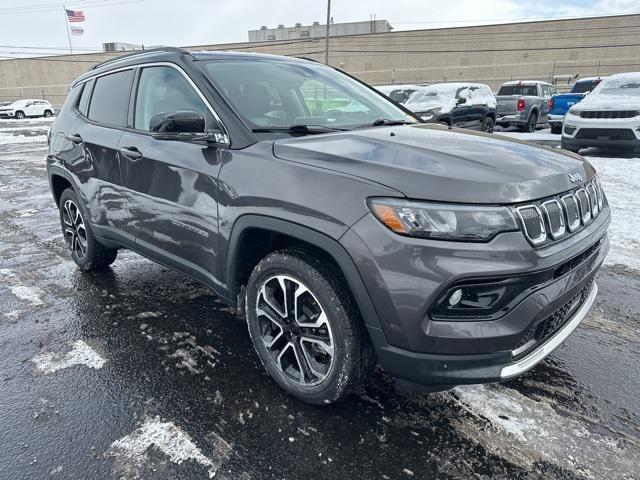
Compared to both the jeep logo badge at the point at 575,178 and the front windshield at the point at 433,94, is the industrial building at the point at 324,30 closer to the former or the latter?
the front windshield at the point at 433,94

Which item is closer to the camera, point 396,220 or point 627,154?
point 396,220

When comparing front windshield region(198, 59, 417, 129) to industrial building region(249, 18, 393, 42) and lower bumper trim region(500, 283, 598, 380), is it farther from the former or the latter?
industrial building region(249, 18, 393, 42)

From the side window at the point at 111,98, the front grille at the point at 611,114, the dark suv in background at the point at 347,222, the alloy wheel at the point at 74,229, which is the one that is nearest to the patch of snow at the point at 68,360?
the dark suv in background at the point at 347,222

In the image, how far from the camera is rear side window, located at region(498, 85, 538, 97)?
16844 mm

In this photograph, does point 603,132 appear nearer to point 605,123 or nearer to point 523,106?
point 605,123

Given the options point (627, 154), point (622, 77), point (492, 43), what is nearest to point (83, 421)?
point (627, 154)

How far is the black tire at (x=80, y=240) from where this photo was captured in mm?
4164

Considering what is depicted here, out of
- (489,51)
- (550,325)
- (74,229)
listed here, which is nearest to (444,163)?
(550,325)

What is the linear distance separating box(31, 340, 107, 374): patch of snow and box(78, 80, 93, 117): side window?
213cm

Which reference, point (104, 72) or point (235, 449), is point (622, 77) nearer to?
point (104, 72)

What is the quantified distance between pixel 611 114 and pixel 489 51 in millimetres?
45334

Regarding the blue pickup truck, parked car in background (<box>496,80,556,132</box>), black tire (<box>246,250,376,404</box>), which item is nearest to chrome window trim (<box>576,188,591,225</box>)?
black tire (<box>246,250,376,404</box>)

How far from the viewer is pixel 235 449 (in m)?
2.17

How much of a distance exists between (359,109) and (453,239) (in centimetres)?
175
